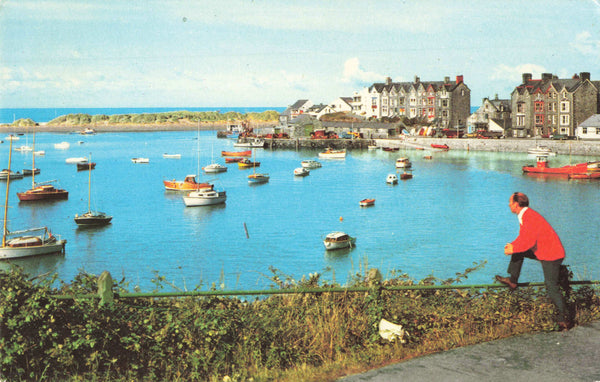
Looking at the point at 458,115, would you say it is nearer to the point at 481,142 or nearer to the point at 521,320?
the point at 481,142

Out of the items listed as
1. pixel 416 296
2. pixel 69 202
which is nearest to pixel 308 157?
pixel 69 202

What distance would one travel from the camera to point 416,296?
8.00m

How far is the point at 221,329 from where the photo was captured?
22.1 feet

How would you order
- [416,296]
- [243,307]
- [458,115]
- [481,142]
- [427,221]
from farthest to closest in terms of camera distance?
[458,115] → [481,142] → [427,221] → [416,296] → [243,307]

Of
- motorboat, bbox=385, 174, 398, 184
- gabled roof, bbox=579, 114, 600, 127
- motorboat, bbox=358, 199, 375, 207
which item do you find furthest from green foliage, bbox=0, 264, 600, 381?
gabled roof, bbox=579, 114, 600, 127

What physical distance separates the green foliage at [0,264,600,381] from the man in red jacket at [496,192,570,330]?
1.86 feet

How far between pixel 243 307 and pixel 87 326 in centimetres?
175

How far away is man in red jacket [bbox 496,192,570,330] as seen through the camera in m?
6.75

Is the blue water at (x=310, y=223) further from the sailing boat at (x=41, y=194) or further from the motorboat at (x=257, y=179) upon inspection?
the motorboat at (x=257, y=179)

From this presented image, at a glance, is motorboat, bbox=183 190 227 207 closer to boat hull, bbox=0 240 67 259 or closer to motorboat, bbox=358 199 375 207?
motorboat, bbox=358 199 375 207

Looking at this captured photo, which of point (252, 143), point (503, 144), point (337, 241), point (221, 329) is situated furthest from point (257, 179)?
point (221, 329)

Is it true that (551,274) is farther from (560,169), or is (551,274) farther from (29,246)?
(560,169)

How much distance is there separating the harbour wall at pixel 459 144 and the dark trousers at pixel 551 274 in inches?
3115

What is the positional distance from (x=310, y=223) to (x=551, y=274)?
36.0 meters
